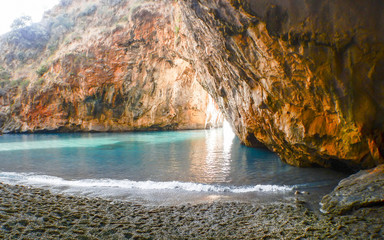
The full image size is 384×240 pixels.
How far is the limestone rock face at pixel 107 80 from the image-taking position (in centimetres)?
3403

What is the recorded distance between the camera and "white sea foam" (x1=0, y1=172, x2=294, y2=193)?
23.7 ft

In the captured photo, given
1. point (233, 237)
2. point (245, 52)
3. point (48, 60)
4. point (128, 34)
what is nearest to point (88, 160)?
point (245, 52)

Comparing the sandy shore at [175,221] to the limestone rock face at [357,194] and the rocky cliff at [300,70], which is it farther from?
the rocky cliff at [300,70]

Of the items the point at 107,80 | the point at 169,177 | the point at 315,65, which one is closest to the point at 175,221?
the point at 169,177

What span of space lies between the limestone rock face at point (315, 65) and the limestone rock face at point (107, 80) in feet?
82.6

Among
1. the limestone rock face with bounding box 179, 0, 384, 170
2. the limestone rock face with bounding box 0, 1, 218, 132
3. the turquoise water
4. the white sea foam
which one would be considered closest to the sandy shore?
the turquoise water

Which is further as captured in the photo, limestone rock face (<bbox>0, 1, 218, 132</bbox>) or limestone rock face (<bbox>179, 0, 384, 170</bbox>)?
limestone rock face (<bbox>0, 1, 218, 132</bbox>)

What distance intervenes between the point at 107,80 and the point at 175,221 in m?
34.1

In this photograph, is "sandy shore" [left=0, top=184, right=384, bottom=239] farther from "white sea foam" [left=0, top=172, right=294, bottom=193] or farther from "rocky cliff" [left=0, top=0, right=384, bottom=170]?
"rocky cliff" [left=0, top=0, right=384, bottom=170]

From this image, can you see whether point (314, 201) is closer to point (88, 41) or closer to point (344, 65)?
point (344, 65)

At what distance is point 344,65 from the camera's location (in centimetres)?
561

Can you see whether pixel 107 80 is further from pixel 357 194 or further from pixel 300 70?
pixel 357 194

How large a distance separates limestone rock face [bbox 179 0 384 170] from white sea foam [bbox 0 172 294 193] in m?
2.20

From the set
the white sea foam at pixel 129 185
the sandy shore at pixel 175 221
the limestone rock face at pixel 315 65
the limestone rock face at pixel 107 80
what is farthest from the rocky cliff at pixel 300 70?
the limestone rock face at pixel 107 80
